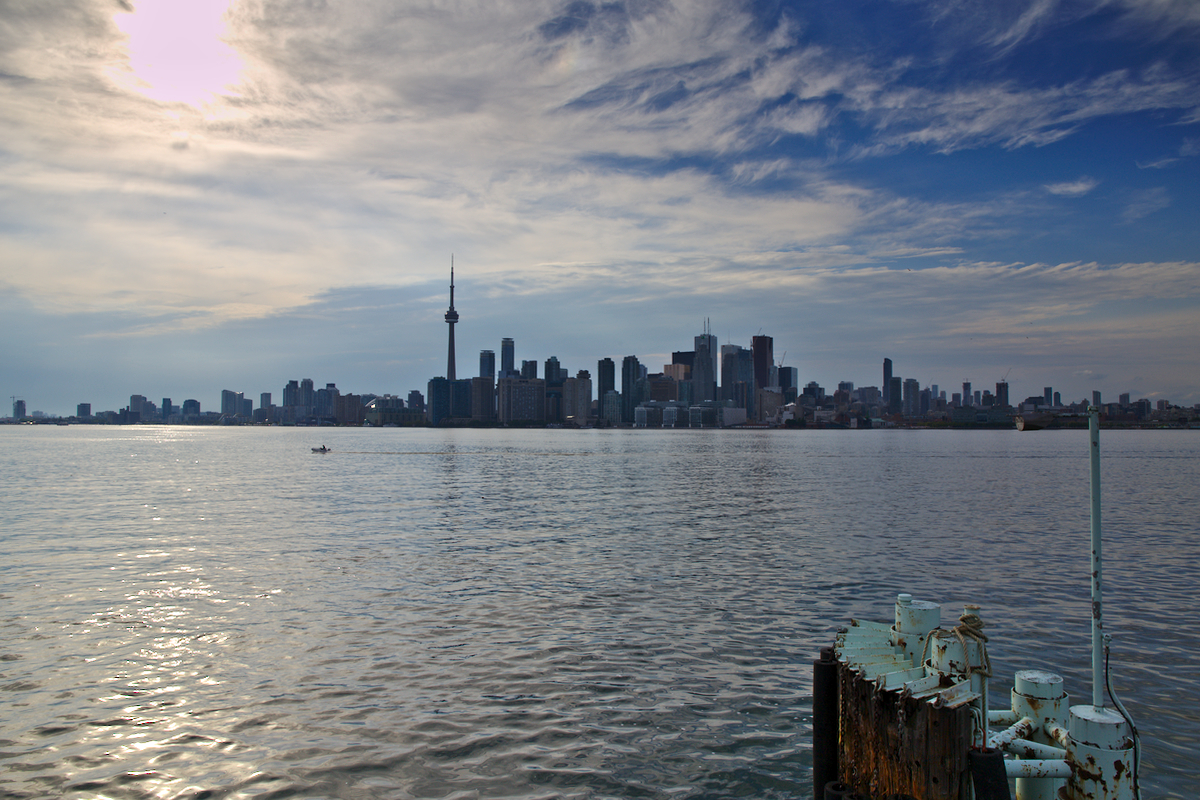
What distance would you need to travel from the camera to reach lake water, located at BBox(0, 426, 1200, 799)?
1041 centimetres

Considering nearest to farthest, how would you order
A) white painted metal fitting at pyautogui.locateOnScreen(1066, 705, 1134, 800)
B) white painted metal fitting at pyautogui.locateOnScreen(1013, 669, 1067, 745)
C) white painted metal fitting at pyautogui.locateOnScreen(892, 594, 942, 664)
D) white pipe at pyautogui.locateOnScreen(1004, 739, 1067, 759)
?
white painted metal fitting at pyautogui.locateOnScreen(1066, 705, 1134, 800) < white pipe at pyautogui.locateOnScreen(1004, 739, 1067, 759) < white painted metal fitting at pyautogui.locateOnScreen(1013, 669, 1067, 745) < white painted metal fitting at pyautogui.locateOnScreen(892, 594, 942, 664)

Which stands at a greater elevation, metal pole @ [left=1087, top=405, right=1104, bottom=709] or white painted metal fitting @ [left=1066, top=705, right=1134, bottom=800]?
metal pole @ [left=1087, top=405, right=1104, bottom=709]

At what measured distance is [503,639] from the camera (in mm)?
16500

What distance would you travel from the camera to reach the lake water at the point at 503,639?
10406 millimetres

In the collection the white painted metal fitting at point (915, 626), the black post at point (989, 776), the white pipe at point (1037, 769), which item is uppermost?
the white painted metal fitting at point (915, 626)

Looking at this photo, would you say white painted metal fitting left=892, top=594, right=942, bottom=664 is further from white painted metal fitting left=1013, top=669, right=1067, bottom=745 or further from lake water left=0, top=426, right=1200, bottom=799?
lake water left=0, top=426, right=1200, bottom=799

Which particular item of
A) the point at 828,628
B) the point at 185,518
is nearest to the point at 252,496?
the point at 185,518

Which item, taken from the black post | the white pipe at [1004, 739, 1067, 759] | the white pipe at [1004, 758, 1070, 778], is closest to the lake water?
the white pipe at [1004, 739, 1067, 759]

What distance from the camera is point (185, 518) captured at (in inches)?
1570

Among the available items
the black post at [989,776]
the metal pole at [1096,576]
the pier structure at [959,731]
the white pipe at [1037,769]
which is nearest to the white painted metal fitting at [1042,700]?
the pier structure at [959,731]

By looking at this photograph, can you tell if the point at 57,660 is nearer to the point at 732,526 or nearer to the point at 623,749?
the point at 623,749

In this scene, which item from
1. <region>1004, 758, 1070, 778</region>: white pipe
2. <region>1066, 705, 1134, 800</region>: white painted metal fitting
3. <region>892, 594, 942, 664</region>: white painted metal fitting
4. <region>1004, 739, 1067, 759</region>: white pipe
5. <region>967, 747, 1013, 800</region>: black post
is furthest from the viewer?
<region>892, 594, 942, 664</region>: white painted metal fitting

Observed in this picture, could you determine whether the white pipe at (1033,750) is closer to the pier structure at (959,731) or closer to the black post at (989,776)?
the pier structure at (959,731)

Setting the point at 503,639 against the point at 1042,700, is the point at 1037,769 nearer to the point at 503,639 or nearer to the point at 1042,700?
the point at 1042,700
